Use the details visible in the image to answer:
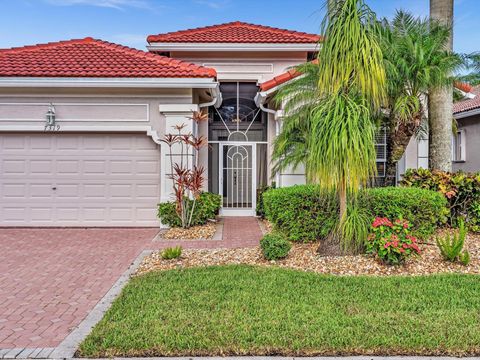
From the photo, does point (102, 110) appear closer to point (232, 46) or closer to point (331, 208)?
point (232, 46)

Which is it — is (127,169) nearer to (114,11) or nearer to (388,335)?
(388,335)

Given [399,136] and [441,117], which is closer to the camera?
[399,136]

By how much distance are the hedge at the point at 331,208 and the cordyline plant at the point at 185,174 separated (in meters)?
2.80

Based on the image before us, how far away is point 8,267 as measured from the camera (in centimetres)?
723

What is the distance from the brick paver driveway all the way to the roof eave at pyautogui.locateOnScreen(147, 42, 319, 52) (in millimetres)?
6863

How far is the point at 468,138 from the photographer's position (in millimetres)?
19219

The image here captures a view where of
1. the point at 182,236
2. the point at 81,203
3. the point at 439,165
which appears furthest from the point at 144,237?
the point at 439,165

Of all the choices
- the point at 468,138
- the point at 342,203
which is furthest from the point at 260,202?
the point at 468,138

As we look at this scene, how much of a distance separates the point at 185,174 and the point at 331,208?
4363 mm

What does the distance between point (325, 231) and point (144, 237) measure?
4.79m

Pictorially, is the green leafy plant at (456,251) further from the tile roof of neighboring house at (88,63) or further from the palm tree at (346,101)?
the tile roof of neighboring house at (88,63)

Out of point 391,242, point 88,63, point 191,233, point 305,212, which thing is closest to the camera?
point 391,242

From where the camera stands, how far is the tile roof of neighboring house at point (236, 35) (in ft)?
45.3

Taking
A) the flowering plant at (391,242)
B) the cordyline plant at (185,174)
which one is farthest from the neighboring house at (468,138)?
the flowering plant at (391,242)
